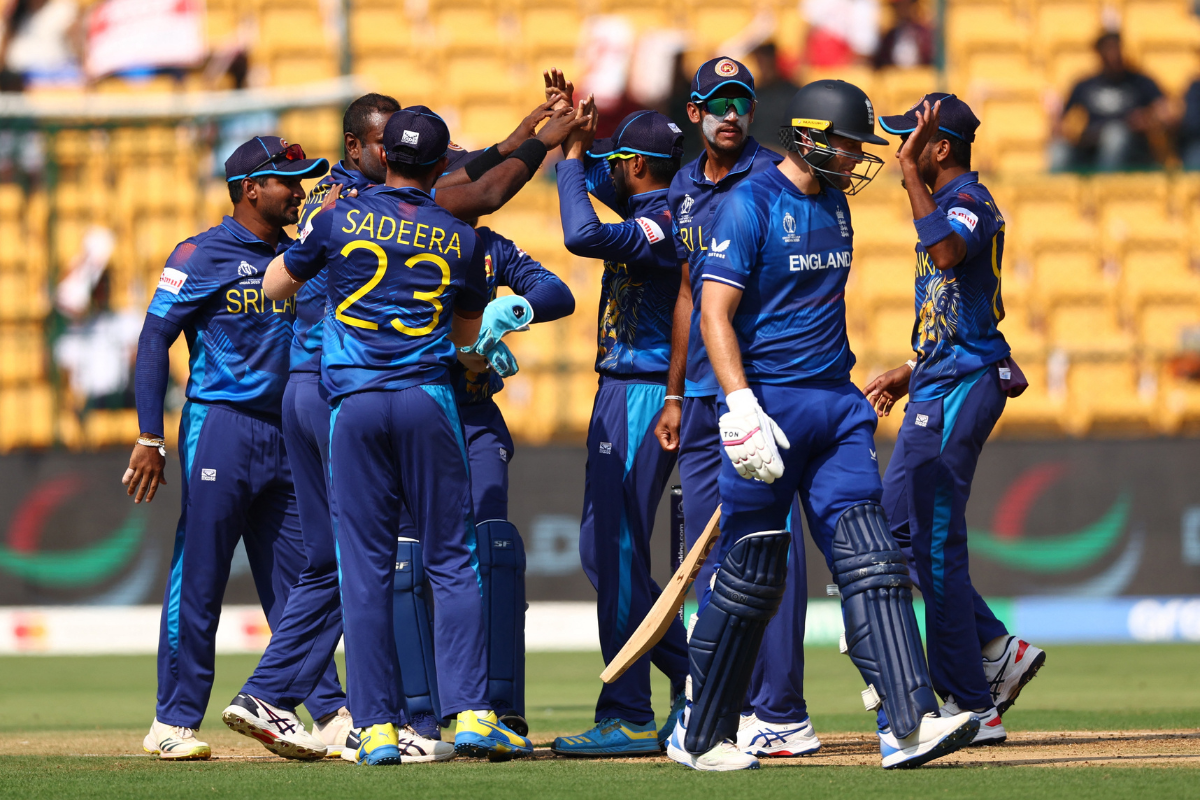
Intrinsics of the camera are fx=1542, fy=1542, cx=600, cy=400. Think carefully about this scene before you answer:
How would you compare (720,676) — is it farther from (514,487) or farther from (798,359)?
(514,487)

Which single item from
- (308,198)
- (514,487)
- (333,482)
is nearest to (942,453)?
(333,482)

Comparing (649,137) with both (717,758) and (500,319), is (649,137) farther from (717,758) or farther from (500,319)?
(717,758)

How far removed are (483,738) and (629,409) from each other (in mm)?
1411

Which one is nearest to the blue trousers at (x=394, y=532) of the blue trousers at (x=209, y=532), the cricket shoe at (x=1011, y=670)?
the blue trousers at (x=209, y=532)

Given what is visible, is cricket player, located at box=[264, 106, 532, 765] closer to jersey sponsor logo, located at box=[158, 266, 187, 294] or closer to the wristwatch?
jersey sponsor logo, located at box=[158, 266, 187, 294]

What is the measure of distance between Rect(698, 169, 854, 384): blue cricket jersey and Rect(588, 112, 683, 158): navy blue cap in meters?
0.99

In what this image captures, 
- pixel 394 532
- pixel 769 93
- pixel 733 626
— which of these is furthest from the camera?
pixel 769 93

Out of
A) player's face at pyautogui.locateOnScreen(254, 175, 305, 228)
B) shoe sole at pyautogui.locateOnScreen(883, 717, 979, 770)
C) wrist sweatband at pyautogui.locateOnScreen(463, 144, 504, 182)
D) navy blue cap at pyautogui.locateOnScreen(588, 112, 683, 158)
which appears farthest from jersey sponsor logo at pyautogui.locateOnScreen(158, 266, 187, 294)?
shoe sole at pyautogui.locateOnScreen(883, 717, 979, 770)

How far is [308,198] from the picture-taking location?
20.6 ft

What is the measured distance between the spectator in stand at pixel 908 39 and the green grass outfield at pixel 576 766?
669cm

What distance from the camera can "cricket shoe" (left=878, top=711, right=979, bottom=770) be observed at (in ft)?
15.6

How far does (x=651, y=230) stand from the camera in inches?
235

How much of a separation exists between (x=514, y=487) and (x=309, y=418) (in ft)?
18.2

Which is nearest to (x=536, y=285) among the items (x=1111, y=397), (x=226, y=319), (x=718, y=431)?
(x=718, y=431)
